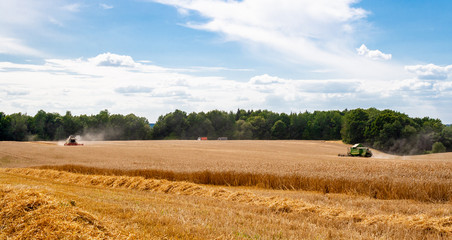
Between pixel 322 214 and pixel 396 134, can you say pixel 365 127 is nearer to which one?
Answer: pixel 396 134

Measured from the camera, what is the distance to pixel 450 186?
14.8 m

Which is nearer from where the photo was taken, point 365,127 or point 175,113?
point 365,127

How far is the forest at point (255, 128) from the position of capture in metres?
77.6

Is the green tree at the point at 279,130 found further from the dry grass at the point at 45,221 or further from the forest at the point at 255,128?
the dry grass at the point at 45,221

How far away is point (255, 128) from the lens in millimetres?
109500

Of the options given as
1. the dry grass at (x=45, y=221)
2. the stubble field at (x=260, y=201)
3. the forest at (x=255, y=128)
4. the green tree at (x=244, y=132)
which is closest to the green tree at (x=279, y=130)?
the forest at (x=255, y=128)

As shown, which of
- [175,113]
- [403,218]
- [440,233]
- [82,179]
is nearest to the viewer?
[440,233]

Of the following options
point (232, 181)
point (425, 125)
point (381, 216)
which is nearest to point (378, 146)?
point (425, 125)

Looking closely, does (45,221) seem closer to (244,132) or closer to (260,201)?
(260,201)

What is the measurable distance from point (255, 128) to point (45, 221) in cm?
10313

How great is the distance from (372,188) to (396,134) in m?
68.5

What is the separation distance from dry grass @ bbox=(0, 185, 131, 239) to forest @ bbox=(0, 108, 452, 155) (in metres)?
77.4

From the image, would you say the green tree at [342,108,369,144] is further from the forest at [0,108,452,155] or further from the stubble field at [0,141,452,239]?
the stubble field at [0,141,452,239]

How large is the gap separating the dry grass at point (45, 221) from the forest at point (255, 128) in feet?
254
